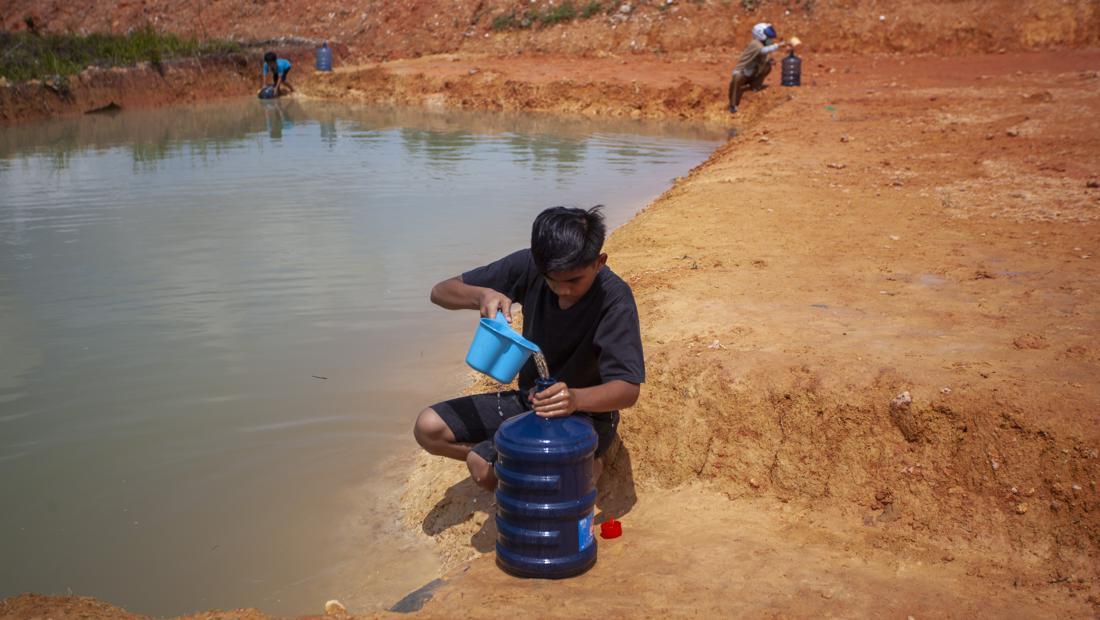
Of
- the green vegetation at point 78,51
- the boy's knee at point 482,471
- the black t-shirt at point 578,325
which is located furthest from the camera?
the green vegetation at point 78,51

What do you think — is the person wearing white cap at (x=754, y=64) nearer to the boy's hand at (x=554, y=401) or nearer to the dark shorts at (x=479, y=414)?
the dark shorts at (x=479, y=414)

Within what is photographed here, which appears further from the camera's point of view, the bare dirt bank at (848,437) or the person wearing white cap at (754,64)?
the person wearing white cap at (754,64)

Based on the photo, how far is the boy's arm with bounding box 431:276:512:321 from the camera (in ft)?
11.6

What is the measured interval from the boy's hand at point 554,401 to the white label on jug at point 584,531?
14.9 inches

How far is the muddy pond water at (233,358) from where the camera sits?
13.6 feet

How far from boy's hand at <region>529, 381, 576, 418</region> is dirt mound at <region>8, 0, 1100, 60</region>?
20.4m

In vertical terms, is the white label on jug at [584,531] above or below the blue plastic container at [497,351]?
below

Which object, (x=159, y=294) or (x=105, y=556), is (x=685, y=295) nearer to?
(x=105, y=556)

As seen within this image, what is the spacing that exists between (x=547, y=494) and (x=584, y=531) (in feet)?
0.64

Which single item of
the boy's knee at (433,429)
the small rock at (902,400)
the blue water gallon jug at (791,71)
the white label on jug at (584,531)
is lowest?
the white label on jug at (584,531)

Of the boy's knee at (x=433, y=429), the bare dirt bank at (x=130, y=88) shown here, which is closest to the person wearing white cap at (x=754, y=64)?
the bare dirt bank at (x=130, y=88)

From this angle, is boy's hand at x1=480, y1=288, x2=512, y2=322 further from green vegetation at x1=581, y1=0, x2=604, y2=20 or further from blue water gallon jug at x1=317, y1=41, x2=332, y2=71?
blue water gallon jug at x1=317, y1=41, x2=332, y2=71

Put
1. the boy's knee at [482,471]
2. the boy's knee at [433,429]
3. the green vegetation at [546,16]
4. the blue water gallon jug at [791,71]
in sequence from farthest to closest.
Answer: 1. the green vegetation at [546,16]
2. the blue water gallon jug at [791,71]
3. the boy's knee at [433,429]
4. the boy's knee at [482,471]

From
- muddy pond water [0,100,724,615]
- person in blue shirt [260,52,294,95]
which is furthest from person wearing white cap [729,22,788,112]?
person in blue shirt [260,52,294,95]
